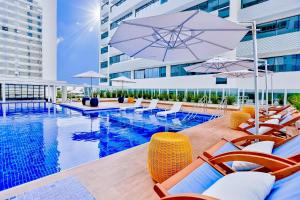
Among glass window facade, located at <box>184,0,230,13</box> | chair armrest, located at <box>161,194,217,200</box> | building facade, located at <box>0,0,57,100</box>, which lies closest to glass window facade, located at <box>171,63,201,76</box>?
glass window facade, located at <box>184,0,230,13</box>

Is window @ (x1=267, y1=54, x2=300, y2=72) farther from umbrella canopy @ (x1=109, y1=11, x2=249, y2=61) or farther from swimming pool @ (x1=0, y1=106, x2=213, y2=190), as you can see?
umbrella canopy @ (x1=109, y1=11, x2=249, y2=61)

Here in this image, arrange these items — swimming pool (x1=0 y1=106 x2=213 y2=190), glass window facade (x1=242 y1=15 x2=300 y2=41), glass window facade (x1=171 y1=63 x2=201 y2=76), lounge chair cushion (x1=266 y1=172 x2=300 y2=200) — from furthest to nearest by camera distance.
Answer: glass window facade (x1=171 y1=63 x2=201 y2=76) < glass window facade (x1=242 y1=15 x2=300 y2=41) < swimming pool (x1=0 y1=106 x2=213 y2=190) < lounge chair cushion (x1=266 y1=172 x2=300 y2=200)

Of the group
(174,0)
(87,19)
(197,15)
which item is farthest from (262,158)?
(87,19)

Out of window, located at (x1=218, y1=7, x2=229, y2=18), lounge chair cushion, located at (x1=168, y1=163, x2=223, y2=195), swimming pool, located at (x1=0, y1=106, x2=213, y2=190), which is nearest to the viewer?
lounge chair cushion, located at (x1=168, y1=163, x2=223, y2=195)

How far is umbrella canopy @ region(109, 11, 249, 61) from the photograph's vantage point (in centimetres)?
346

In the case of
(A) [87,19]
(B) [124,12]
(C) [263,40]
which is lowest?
(C) [263,40]

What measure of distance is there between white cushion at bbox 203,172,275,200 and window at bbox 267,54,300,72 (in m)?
16.0

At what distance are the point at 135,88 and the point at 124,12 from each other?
36.0 feet

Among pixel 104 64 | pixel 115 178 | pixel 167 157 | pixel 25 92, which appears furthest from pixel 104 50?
pixel 167 157

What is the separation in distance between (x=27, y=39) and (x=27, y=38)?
1.16 feet

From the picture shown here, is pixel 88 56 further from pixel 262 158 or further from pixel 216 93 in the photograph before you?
pixel 262 158

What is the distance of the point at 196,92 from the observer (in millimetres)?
18734

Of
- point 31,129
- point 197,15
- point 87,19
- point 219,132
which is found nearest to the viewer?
point 197,15

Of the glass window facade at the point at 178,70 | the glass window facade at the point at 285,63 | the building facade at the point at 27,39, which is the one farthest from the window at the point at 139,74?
the building facade at the point at 27,39
